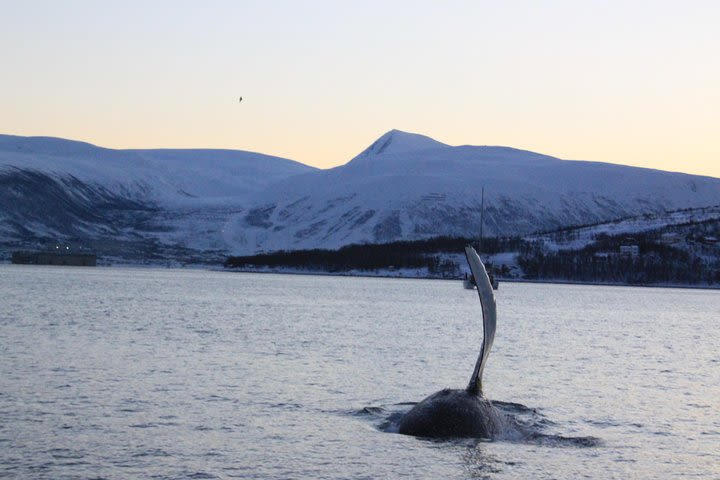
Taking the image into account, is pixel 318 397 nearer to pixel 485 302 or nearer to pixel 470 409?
pixel 470 409

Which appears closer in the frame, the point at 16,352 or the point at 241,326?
the point at 16,352

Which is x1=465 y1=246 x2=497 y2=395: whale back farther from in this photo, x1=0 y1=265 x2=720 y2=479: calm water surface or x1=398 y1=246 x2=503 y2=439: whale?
x1=0 y1=265 x2=720 y2=479: calm water surface

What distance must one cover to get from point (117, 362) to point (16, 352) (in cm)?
576

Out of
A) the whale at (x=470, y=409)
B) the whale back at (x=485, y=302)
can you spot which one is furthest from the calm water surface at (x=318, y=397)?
the whale back at (x=485, y=302)

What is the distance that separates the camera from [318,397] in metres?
42.6

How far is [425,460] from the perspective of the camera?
31109mm

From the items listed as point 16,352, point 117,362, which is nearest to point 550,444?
point 117,362

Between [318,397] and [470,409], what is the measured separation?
31.3 feet

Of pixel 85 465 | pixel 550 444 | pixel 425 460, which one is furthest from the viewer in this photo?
pixel 550 444

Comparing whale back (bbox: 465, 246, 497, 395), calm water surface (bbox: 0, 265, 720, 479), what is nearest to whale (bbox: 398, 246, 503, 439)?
whale back (bbox: 465, 246, 497, 395)

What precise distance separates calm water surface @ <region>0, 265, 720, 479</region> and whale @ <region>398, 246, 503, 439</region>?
2.23 ft

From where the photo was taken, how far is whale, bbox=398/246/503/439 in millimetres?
33644

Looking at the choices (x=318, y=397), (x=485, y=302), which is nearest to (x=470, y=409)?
(x=485, y=302)

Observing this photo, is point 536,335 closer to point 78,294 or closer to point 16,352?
point 16,352
